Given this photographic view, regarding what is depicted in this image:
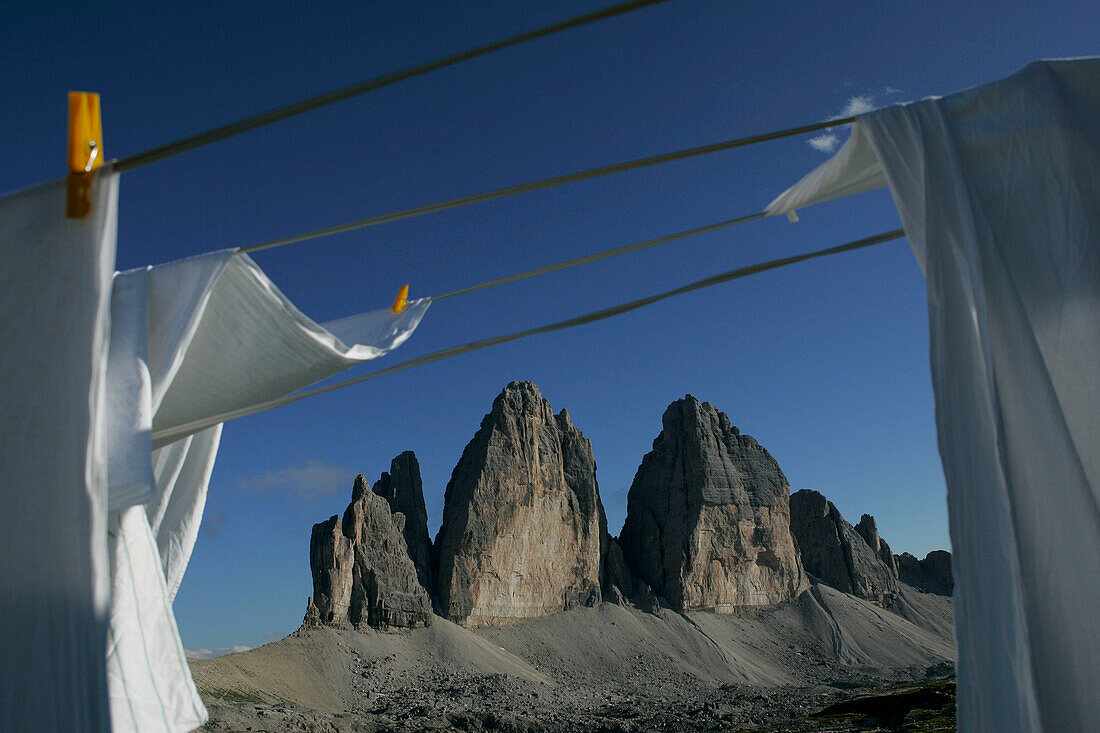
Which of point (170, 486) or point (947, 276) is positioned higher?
point (947, 276)

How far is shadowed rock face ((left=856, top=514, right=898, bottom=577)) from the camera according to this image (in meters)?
78.4

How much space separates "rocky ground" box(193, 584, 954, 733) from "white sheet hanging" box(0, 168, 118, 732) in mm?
24390

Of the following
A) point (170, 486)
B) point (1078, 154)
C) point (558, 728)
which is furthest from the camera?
point (558, 728)

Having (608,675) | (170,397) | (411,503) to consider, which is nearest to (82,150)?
(170,397)

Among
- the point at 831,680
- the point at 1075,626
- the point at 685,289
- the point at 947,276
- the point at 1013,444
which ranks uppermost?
the point at 685,289

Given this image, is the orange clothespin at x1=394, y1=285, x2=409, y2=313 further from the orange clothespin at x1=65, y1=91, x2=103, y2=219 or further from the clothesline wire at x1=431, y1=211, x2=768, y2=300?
the orange clothespin at x1=65, y1=91, x2=103, y2=219

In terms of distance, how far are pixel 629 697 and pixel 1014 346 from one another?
1995 inches

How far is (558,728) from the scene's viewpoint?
3459 centimetres

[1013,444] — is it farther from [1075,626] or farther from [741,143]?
[741,143]

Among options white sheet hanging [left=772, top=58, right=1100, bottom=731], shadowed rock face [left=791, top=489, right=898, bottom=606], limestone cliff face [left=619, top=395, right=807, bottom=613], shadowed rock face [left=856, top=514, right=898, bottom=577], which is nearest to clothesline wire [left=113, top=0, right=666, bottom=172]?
white sheet hanging [left=772, top=58, right=1100, bottom=731]

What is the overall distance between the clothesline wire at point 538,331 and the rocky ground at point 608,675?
2345cm

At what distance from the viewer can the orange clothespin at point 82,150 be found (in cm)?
268

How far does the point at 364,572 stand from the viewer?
48.4 metres

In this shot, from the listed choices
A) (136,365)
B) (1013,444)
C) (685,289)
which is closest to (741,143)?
(685,289)
